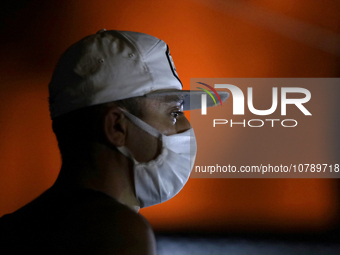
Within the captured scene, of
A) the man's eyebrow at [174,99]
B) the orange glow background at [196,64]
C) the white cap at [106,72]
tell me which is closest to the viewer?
the white cap at [106,72]

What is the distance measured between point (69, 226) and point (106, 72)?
0.43 metres

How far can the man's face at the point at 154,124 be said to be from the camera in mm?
913

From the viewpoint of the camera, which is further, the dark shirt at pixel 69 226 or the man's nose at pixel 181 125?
the man's nose at pixel 181 125

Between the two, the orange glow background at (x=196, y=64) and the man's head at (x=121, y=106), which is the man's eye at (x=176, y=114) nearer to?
the man's head at (x=121, y=106)

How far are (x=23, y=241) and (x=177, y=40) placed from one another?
5.37 ft

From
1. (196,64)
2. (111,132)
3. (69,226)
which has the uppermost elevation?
(196,64)

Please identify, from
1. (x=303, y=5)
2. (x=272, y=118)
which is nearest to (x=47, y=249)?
(x=272, y=118)

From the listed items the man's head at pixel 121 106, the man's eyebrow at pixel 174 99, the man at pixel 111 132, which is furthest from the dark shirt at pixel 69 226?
the man's eyebrow at pixel 174 99

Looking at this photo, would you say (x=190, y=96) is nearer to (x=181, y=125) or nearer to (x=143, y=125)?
(x=181, y=125)

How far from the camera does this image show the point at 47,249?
1.98 ft

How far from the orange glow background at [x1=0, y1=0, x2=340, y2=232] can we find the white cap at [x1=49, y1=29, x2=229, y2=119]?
1.06 m

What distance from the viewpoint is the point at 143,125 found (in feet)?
3.04

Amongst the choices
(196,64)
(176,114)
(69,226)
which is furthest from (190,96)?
(196,64)

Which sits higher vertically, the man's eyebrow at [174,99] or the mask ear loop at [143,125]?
the man's eyebrow at [174,99]
